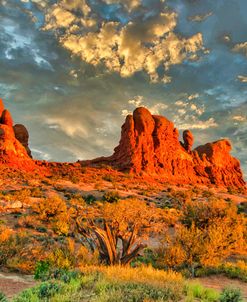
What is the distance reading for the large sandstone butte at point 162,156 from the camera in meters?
74.4

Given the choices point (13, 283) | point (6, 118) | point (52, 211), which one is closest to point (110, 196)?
point (52, 211)

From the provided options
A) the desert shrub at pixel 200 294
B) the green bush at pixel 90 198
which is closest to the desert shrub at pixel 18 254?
the desert shrub at pixel 200 294

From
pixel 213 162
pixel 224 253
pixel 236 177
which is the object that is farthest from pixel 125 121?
pixel 224 253

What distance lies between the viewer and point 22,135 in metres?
75.3

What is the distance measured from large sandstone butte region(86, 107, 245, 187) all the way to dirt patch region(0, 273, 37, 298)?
57.7m

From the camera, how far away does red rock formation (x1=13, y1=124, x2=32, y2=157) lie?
7437 cm

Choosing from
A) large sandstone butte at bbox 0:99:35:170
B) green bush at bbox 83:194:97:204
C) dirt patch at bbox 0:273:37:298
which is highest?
large sandstone butte at bbox 0:99:35:170

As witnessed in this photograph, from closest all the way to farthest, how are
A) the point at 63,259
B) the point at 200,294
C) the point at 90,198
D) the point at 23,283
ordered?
the point at 200,294
the point at 23,283
the point at 63,259
the point at 90,198

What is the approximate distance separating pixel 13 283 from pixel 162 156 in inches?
2672

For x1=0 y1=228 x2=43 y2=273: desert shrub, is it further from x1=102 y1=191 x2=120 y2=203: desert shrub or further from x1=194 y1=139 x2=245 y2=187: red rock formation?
x1=194 y1=139 x2=245 y2=187: red rock formation

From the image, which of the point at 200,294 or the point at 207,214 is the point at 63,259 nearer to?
the point at 200,294

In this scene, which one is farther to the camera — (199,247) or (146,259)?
(146,259)

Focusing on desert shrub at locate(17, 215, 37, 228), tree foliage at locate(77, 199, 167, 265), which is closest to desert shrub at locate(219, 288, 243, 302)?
tree foliage at locate(77, 199, 167, 265)

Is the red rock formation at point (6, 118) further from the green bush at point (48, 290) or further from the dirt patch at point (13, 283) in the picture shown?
the green bush at point (48, 290)
